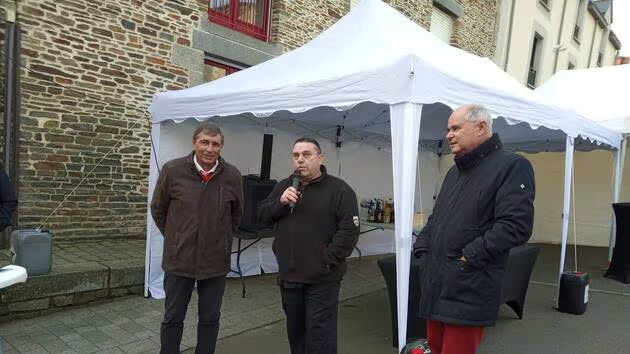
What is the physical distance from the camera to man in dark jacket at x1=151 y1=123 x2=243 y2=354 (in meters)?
2.92

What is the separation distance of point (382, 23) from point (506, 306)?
3286 mm

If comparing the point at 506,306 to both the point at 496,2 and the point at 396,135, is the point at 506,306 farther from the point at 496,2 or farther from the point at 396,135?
the point at 496,2

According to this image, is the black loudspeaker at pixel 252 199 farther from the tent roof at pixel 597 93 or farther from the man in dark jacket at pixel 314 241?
the tent roof at pixel 597 93

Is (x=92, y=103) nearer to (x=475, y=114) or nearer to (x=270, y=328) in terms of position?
(x=270, y=328)

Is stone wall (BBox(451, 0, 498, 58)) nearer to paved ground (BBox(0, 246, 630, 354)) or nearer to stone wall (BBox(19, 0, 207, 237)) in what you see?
stone wall (BBox(19, 0, 207, 237))

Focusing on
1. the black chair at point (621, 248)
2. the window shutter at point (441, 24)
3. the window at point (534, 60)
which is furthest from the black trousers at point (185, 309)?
the window at point (534, 60)

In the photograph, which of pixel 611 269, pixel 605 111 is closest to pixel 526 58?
pixel 605 111

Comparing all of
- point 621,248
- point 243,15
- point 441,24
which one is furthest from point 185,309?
point 441,24

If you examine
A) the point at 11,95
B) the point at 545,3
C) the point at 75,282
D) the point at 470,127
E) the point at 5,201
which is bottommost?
the point at 75,282

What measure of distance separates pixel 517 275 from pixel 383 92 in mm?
2331

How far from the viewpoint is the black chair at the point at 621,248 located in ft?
20.5

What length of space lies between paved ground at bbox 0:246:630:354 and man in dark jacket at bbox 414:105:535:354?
1.67 m

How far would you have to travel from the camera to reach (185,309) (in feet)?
9.87

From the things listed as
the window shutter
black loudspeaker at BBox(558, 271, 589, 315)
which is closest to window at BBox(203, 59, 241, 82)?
black loudspeaker at BBox(558, 271, 589, 315)
